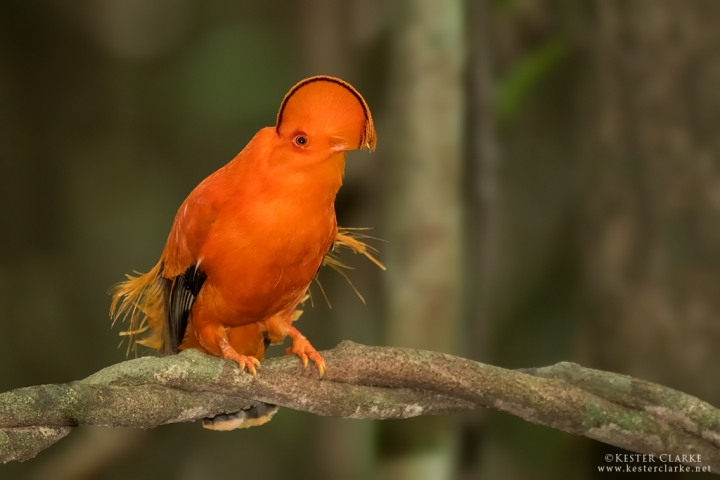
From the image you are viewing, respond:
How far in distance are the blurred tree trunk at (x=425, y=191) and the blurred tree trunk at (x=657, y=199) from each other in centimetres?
77

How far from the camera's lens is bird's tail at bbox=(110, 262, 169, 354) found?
2.13 meters

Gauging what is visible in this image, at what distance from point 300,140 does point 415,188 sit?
1606 millimetres

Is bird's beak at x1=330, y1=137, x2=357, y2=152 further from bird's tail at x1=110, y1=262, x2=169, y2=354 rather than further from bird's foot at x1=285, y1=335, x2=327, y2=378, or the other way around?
bird's tail at x1=110, y1=262, x2=169, y2=354

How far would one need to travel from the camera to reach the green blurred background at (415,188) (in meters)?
3.22

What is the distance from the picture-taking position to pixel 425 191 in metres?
3.19

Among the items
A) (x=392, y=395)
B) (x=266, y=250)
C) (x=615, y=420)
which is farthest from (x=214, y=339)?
(x=615, y=420)

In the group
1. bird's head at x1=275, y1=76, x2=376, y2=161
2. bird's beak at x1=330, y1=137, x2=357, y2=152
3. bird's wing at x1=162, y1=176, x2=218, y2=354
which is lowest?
bird's wing at x1=162, y1=176, x2=218, y2=354

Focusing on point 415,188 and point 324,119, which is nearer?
point 324,119

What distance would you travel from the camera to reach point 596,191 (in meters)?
3.59

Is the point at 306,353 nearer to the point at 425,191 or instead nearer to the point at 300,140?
the point at 300,140

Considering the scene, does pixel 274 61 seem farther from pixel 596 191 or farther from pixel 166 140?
pixel 596 191

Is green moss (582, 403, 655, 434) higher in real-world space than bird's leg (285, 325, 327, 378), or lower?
lower

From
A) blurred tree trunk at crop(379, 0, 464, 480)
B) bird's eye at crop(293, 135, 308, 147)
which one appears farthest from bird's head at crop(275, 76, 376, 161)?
blurred tree trunk at crop(379, 0, 464, 480)

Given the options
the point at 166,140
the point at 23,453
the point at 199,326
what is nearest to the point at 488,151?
the point at 166,140
